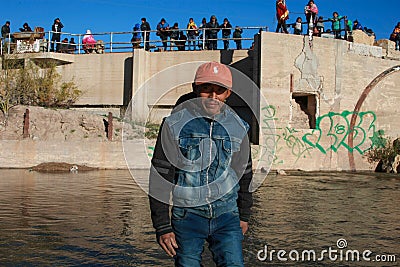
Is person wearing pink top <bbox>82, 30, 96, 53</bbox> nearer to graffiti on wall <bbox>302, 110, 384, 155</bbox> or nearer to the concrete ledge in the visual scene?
graffiti on wall <bbox>302, 110, 384, 155</bbox>

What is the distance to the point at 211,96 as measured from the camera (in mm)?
3500

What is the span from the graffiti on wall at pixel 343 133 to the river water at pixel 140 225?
23.7 ft

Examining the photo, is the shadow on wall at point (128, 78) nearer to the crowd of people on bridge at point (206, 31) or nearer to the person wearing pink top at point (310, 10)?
the crowd of people on bridge at point (206, 31)

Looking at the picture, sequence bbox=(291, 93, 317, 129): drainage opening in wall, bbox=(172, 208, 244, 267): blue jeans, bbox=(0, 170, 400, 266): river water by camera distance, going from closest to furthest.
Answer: bbox=(172, 208, 244, 267): blue jeans < bbox=(0, 170, 400, 266): river water < bbox=(291, 93, 317, 129): drainage opening in wall

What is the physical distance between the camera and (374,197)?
42.6 feet

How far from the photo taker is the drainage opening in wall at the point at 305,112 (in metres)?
22.3

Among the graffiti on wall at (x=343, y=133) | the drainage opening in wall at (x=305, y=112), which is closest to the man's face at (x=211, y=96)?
the graffiti on wall at (x=343, y=133)

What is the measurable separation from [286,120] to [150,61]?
8505 mm

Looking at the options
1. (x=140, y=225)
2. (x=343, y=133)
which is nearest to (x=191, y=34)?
(x=343, y=133)

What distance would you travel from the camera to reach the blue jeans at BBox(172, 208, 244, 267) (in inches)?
128

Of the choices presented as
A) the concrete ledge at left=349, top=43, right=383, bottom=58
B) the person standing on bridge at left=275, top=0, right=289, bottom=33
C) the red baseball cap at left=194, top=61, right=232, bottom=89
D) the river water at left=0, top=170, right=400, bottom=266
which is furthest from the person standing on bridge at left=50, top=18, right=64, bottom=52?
the red baseball cap at left=194, top=61, right=232, bottom=89

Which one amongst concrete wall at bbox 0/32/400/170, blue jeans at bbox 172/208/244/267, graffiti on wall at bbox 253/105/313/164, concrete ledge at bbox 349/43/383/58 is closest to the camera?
Result: blue jeans at bbox 172/208/244/267

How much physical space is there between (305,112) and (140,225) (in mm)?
15858

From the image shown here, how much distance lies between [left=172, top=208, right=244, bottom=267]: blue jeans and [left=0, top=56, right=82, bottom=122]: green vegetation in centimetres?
2127
